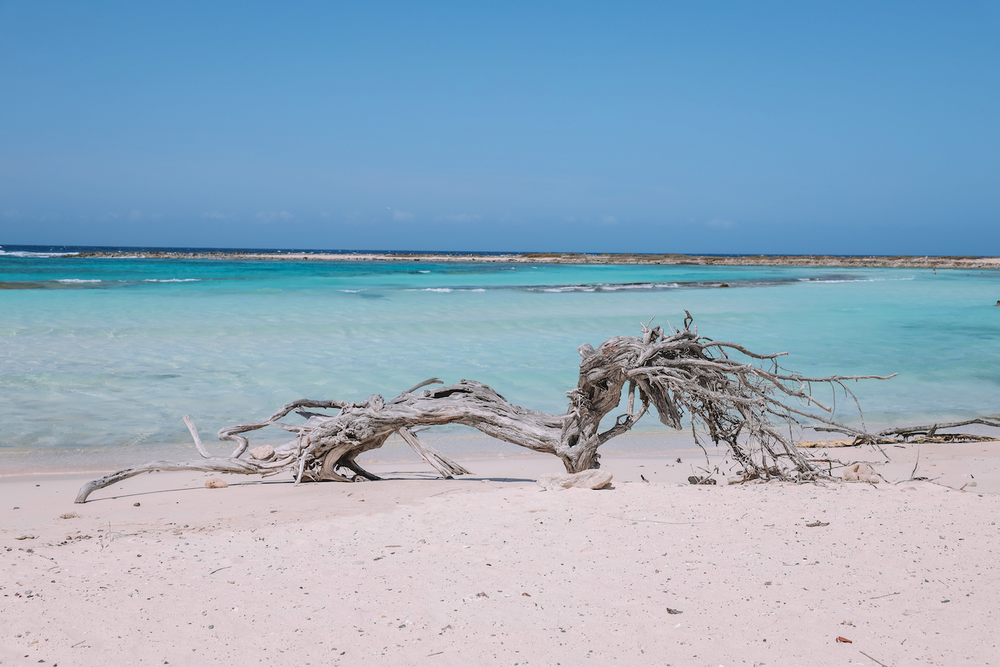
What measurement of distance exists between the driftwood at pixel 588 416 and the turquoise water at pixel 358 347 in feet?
6.72

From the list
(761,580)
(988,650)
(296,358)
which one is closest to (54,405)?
(296,358)

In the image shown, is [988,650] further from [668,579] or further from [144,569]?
[144,569]

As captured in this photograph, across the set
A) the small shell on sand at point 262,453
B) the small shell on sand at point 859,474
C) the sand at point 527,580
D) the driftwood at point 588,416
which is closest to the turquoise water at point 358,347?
the small shell on sand at point 262,453

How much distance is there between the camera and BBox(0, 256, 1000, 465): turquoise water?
7.93m

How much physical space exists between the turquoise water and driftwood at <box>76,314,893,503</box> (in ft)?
6.72

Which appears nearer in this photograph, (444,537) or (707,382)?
(444,537)

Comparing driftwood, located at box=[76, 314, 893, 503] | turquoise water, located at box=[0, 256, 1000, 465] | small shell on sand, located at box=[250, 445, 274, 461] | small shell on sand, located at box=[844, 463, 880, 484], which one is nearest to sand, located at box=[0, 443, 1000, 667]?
small shell on sand, located at box=[844, 463, 880, 484]

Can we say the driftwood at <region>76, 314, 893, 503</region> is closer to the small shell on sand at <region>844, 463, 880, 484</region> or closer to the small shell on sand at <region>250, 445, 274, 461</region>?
the small shell on sand at <region>250, 445, 274, 461</region>

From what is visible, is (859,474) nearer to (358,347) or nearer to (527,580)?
(527,580)

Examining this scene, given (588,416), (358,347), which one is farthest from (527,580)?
(358,347)

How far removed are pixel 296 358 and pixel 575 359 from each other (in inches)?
187

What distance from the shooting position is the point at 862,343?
46.5 feet

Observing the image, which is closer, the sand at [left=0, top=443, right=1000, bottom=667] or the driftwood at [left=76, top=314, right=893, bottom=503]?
the sand at [left=0, top=443, right=1000, bottom=667]

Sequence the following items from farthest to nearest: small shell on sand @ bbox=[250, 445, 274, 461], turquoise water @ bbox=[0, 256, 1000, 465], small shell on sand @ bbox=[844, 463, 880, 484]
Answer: turquoise water @ bbox=[0, 256, 1000, 465]
small shell on sand @ bbox=[250, 445, 274, 461]
small shell on sand @ bbox=[844, 463, 880, 484]
